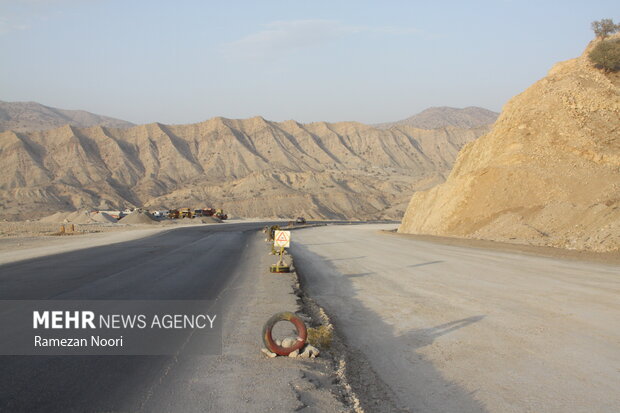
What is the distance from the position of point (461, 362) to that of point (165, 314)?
5.56 metres

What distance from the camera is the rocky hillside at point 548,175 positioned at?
32.4m

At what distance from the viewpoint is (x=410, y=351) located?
879 cm

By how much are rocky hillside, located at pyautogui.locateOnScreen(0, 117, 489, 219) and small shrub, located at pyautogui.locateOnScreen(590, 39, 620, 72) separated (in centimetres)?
7078

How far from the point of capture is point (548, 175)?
38.8 m

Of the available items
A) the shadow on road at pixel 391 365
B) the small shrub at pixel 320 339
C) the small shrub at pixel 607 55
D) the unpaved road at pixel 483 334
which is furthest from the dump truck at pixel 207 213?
the small shrub at pixel 320 339

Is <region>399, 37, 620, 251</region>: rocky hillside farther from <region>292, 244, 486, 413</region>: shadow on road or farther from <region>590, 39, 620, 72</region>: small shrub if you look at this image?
<region>292, 244, 486, 413</region>: shadow on road

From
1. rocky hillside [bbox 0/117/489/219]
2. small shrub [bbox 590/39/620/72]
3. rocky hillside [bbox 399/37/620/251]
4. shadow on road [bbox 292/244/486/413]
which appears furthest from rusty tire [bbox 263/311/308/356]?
rocky hillside [bbox 0/117/489/219]

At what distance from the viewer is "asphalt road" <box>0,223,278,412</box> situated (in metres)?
5.79

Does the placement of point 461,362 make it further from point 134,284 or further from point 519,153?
point 519,153

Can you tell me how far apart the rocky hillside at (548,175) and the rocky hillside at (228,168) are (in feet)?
236

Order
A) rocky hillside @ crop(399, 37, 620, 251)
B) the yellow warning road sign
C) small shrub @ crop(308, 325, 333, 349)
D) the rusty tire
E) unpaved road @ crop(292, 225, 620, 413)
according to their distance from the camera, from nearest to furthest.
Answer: unpaved road @ crop(292, 225, 620, 413), the rusty tire, small shrub @ crop(308, 325, 333, 349), the yellow warning road sign, rocky hillside @ crop(399, 37, 620, 251)

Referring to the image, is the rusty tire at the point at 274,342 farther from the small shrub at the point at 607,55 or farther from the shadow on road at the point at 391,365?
the small shrub at the point at 607,55

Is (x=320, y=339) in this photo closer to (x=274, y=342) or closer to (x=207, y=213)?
(x=274, y=342)

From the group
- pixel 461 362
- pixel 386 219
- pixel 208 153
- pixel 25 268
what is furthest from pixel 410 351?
pixel 208 153
